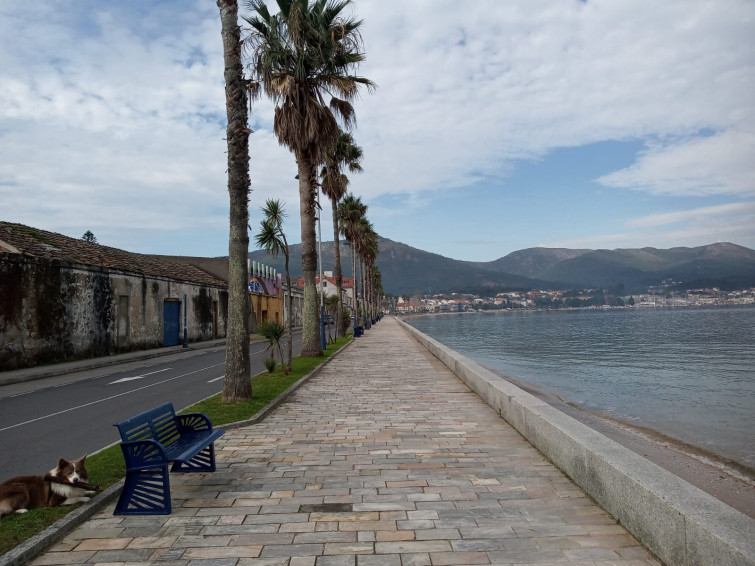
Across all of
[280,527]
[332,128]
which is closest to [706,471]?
[280,527]

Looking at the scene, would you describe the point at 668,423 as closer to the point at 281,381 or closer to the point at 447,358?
the point at 447,358

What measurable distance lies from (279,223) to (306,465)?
9955 millimetres

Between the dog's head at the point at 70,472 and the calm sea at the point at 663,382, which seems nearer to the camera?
the dog's head at the point at 70,472

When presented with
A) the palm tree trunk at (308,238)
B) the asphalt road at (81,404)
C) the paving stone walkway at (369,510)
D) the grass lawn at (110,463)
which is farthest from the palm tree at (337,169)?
the paving stone walkway at (369,510)

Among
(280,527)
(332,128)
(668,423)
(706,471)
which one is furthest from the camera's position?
(332,128)

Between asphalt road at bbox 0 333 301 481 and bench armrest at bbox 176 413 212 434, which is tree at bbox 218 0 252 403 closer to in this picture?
asphalt road at bbox 0 333 301 481

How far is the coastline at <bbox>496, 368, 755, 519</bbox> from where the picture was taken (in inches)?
311

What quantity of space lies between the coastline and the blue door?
80.4 ft

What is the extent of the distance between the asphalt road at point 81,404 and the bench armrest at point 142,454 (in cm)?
288

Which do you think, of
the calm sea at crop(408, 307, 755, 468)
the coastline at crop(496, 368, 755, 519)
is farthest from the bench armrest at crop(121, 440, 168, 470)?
the calm sea at crop(408, 307, 755, 468)

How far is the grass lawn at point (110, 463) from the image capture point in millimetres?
4186

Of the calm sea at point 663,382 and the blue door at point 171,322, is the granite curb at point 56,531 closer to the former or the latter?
the calm sea at point 663,382

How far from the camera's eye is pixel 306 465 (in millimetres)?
6156

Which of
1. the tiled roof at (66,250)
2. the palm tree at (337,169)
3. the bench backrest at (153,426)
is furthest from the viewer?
the palm tree at (337,169)
